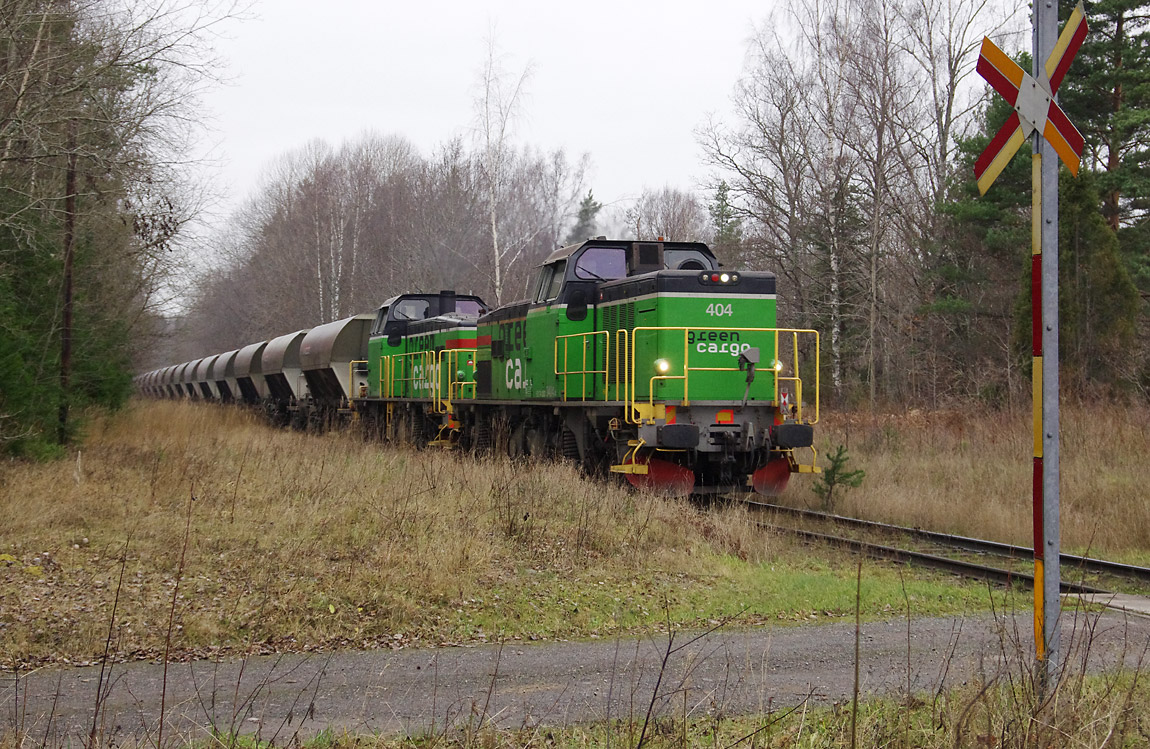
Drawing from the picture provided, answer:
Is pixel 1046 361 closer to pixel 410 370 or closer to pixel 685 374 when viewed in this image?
pixel 685 374

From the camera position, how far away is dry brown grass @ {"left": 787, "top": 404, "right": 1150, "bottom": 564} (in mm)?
11750

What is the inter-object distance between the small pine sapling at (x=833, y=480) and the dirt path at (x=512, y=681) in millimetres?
6121

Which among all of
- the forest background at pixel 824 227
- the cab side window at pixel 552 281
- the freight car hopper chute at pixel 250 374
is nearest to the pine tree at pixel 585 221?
the forest background at pixel 824 227

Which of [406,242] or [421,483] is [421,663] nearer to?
[421,483]

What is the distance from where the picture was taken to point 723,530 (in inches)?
402

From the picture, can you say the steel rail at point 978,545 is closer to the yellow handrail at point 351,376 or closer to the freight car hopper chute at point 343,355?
the yellow handrail at point 351,376

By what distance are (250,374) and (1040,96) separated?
29.7m

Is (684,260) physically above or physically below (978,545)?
above

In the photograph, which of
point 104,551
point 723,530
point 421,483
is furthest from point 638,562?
point 104,551

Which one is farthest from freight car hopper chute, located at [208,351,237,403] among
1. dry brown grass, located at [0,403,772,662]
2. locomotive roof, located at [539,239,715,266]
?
locomotive roof, located at [539,239,715,266]

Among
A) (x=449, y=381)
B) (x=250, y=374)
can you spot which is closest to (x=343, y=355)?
(x=449, y=381)

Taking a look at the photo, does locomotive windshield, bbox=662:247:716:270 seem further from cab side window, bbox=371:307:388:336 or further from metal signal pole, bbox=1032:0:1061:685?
cab side window, bbox=371:307:388:336

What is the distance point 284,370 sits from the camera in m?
27.8

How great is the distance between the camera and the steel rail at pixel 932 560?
8.99 meters
